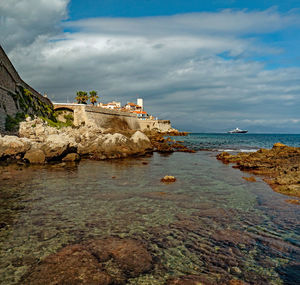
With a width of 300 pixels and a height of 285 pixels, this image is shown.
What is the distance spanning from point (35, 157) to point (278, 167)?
2083 cm

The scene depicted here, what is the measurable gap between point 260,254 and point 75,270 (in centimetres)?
461

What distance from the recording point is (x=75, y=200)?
34.7 feet

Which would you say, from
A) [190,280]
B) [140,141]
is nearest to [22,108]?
[140,141]

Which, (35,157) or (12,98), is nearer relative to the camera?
(35,157)

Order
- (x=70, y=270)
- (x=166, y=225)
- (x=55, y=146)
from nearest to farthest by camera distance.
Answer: (x=70, y=270) < (x=166, y=225) < (x=55, y=146)

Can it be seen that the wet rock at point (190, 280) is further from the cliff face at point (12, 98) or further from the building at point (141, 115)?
the building at point (141, 115)

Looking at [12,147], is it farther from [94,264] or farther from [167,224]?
[94,264]

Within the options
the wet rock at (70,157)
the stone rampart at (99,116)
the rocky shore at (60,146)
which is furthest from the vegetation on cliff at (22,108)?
the wet rock at (70,157)

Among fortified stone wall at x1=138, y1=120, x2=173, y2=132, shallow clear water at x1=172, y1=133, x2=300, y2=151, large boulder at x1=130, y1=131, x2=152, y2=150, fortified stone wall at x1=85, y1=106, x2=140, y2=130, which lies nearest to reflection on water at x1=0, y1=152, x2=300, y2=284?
large boulder at x1=130, y1=131, x2=152, y2=150

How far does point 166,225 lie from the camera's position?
790 centimetres

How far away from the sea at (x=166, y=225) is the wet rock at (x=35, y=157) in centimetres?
651

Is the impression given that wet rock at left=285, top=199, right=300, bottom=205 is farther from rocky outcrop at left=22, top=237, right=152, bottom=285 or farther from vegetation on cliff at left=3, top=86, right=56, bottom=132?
vegetation on cliff at left=3, top=86, right=56, bottom=132

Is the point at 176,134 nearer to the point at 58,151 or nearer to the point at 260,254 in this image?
the point at 58,151

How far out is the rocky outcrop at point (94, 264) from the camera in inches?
192
